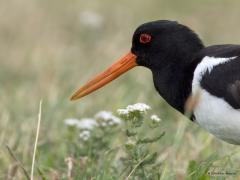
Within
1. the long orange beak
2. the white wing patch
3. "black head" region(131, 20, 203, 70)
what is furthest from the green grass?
"black head" region(131, 20, 203, 70)

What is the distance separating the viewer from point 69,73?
30.4 ft

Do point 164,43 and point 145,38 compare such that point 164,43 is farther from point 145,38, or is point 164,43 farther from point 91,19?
point 91,19

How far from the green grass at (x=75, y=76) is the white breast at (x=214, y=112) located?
19 centimetres

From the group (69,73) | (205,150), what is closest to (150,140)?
(205,150)

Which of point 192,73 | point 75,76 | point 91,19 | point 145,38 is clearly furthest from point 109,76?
point 91,19

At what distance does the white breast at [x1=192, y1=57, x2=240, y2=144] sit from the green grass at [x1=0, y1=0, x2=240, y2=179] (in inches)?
7.3

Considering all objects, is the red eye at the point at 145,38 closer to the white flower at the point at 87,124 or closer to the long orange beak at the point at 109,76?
the long orange beak at the point at 109,76

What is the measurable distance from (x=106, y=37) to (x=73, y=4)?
61.3 inches

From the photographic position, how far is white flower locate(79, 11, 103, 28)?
36.4 feet

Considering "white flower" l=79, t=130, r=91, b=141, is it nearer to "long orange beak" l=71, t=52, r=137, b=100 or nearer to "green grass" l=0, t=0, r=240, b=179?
"green grass" l=0, t=0, r=240, b=179

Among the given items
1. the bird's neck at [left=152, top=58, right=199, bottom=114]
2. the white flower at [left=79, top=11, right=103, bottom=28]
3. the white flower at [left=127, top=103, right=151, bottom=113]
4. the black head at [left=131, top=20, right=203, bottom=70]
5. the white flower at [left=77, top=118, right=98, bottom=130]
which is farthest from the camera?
the white flower at [left=79, top=11, right=103, bottom=28]

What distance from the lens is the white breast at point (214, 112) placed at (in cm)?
564

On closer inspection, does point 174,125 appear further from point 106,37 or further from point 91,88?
point 106,37

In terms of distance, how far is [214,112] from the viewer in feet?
18.6
